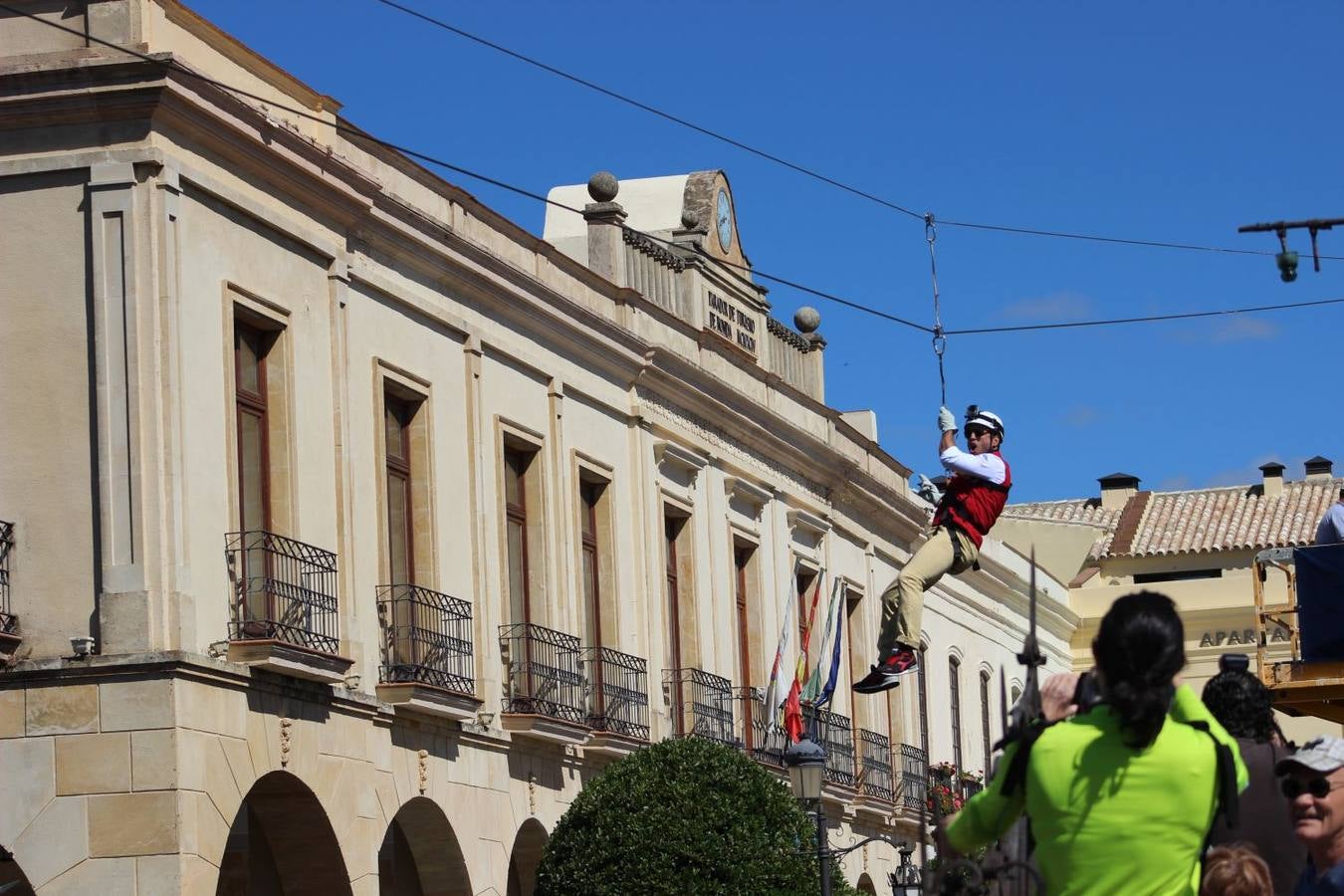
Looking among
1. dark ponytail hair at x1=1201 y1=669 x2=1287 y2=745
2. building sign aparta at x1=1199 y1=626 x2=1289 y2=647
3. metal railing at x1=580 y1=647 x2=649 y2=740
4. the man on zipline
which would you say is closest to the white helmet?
the man on zipline

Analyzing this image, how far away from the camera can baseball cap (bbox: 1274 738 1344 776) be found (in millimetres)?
6414

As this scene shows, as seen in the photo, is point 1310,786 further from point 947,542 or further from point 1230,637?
point 1230,637

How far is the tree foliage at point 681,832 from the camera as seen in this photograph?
2125 cm

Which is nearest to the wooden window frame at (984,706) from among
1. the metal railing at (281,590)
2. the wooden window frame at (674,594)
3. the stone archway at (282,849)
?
the wooden window frame at (674,594)

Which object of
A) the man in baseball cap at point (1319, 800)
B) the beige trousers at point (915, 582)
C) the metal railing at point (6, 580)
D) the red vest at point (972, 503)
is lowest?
the man in baseball cap at point (1319, 800)

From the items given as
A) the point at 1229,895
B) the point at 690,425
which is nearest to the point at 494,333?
the point at 690,425

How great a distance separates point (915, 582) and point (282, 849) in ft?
28.2

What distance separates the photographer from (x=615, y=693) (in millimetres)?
25484

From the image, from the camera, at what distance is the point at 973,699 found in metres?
40.8

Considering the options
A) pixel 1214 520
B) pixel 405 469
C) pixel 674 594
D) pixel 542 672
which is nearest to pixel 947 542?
pixel 405 469

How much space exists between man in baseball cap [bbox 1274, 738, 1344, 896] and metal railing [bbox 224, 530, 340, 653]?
1264 centimetres

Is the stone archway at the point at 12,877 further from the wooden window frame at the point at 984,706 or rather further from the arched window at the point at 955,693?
the wooden window frame at the point at 984,706

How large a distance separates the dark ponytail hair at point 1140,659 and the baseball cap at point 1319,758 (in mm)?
598

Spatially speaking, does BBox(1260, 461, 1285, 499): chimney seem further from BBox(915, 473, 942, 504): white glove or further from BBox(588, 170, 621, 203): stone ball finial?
BBox(915, 473, 942, 504): white glove
